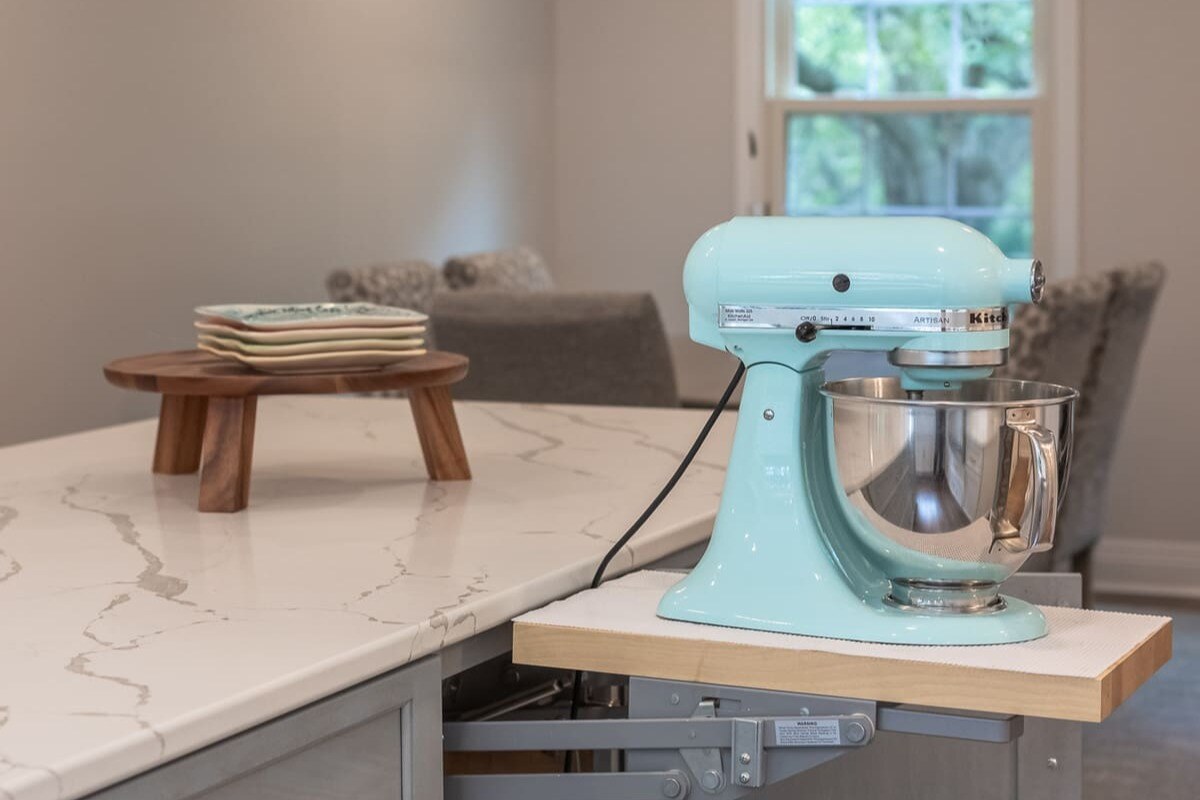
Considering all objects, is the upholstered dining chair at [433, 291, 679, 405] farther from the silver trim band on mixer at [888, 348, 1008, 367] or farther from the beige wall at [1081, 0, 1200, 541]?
the beige wall at [1081, 0, 1200, 541]

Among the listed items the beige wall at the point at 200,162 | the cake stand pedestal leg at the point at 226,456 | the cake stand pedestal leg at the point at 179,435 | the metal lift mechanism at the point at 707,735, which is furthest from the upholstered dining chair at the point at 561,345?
the metal lift mechanism at the point at 707,735

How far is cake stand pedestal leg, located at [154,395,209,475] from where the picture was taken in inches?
62.0

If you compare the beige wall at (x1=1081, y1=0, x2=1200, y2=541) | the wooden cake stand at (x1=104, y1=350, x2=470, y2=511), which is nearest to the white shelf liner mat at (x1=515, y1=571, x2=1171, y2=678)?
the wooden cake stand at (x1=104, y1=350, x2=470, y2=511)

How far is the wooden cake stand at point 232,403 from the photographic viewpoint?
1383 millimetres

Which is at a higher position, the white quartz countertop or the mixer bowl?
the mixer bowl

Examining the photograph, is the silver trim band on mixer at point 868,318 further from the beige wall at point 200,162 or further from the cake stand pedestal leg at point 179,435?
the beige wall at point 200,162

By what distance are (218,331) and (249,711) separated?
777 millimetres

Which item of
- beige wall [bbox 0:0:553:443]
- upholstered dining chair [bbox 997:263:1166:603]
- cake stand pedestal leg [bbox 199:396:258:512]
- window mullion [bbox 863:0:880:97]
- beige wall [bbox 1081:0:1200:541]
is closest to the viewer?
cake stand pedestal leg [bbox 199:396:258:512]

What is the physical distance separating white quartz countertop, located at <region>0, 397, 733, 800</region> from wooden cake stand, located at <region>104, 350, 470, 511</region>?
30 mm

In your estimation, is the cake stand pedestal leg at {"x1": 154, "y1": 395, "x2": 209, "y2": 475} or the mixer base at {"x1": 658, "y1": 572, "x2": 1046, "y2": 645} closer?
the mixer base at {"x1": 658, "y1": 572, "x2": 1046, "y2": 645}

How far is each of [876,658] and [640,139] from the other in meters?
4.46

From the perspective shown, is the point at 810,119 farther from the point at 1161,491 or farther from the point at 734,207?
the point at 1161,491

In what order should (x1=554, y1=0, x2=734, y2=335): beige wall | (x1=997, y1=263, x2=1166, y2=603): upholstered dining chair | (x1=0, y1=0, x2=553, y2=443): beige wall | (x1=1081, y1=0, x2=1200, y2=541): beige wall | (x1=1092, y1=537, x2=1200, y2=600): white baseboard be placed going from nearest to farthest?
(x1=0, y1=0, x2=553, y2=443): beige wall < (x1=997, y1=263, x2=1166, y2=603): upholstered dining chair < (x1=1081, y1=0, x2=1200, y2=541): beige wall < (x1=1092, y1=537, x2=1200, y2=600): white baseboard < (x1=554, y1=0, x2=734, y2=335): beige wall

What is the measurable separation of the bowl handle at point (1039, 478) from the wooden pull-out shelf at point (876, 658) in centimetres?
7
